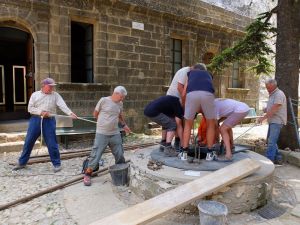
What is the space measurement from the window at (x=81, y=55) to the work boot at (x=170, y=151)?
16.6ft

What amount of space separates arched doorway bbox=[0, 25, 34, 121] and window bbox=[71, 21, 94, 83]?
1.83m

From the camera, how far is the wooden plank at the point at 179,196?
319 centimetres

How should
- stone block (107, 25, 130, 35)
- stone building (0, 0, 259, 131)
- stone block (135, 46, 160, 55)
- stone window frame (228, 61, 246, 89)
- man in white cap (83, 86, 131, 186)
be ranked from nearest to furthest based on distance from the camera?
man in white cap (83, 86, 131, 186) < stone building (0, 0, 259, 131) < stone block (107, 25, 130, 35) < stone block (135, 46, 160, 55) < stone window frame (228, 61, 246, 89)

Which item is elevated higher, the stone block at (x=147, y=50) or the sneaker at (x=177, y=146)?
the stone block at (x=147, y=50)

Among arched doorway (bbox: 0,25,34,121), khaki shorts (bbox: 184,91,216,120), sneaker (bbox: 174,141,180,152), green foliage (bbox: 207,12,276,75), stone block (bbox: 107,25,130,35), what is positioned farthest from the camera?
arched doorway (bbox: 0,25,34,121)

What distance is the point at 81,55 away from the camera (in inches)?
382

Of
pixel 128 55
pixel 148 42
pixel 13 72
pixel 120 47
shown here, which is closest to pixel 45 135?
pixel 120 47

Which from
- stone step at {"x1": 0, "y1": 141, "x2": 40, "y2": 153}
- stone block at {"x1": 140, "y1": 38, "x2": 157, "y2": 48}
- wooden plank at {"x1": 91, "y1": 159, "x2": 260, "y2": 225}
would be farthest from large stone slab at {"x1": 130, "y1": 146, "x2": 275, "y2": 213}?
stone block at {"x1": 140, "y1": 38, "x2": 157, "y2": 48}

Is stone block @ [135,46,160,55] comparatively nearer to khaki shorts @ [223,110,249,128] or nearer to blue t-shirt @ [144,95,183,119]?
blue t-shirt @ [144,95,183,119]

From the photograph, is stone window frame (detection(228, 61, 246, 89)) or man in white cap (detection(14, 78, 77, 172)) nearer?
man in white cap (detection(14, 78, 77, 172))

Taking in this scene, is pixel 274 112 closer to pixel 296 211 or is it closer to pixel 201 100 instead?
pixel 201 100

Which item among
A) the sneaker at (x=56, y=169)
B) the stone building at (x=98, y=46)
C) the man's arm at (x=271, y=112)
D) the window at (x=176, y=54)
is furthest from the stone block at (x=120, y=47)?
the man's arm at (x=271, y=112)

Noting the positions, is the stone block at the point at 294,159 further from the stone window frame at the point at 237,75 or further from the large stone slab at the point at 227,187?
the stone window frame at the point at 237,75

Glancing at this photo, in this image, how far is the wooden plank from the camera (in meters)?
3.19
